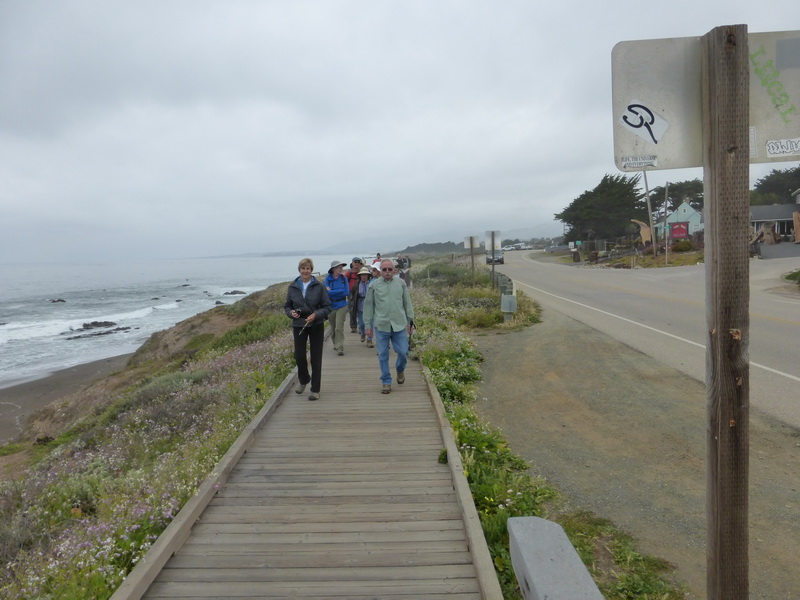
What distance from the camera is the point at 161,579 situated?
3.56m

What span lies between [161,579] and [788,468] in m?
6.18

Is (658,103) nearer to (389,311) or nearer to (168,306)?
(389,311)

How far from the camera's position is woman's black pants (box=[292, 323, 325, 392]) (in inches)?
286

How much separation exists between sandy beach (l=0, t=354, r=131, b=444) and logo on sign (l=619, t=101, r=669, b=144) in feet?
57.9


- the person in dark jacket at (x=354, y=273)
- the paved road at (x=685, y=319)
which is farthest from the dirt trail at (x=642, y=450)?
the person in dark jacket at (x=354, y=273)

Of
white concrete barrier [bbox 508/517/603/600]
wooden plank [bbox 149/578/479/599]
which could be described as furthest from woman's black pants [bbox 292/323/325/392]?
white concrete barrier [bbox 508/517/603/600]

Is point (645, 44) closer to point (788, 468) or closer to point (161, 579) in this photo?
point (161, 579)

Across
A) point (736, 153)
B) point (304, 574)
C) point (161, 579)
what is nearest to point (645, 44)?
point (736, 153)

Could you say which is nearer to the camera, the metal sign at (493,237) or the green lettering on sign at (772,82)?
the green lettering on sign at (772,82)

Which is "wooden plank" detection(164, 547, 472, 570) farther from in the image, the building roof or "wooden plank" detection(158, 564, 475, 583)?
the building roof

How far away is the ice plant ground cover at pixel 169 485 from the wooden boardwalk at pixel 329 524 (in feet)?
0.91

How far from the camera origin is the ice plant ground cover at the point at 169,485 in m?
3.76

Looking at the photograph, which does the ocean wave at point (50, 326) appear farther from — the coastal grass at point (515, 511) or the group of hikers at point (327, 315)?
the coastal grass at point (515, 511)

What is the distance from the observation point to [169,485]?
481 cm
